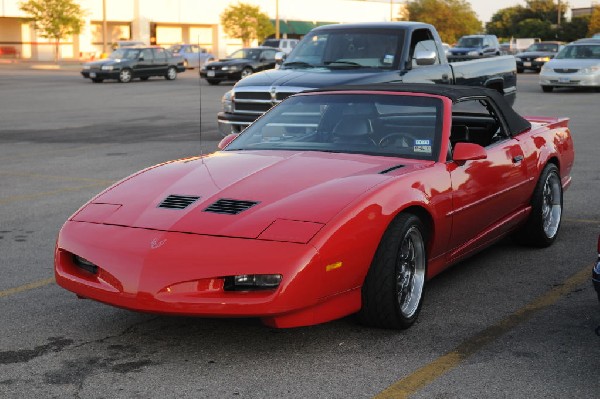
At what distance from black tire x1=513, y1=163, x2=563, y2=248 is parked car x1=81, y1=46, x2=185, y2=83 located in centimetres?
3232

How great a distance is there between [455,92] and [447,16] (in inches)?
3616

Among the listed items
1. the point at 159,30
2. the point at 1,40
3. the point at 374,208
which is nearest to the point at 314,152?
the point at 374,208

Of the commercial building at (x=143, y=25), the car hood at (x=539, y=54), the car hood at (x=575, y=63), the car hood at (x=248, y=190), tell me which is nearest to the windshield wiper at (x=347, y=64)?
the car hood at (x=248, y=190)

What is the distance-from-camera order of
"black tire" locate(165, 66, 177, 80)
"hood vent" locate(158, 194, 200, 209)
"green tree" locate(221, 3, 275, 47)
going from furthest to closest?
"green tree" locate(221, 3, 275, 47), "black tire" locate(165, 66, 177, 80), "hood vent" locate(158, 194, 200, 209)

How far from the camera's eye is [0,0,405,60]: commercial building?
7294 centimetres

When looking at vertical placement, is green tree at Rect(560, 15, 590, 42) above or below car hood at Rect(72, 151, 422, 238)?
above

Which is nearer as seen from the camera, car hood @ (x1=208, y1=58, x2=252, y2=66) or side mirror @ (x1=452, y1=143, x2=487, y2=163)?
side mirror @ (x1=452, y1=143, x2=487, y2=163)

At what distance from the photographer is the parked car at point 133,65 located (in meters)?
38.5

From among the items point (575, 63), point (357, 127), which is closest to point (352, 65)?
point (357, 127)

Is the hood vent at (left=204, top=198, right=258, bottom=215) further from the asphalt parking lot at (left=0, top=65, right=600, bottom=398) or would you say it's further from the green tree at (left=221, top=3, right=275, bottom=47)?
the green tree at (left=221, top=3, right=275, bottom=47)

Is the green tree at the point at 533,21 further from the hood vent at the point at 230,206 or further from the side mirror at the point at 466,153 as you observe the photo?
the hood vent at the point at 230,206

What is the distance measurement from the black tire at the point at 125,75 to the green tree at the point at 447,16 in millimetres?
59735

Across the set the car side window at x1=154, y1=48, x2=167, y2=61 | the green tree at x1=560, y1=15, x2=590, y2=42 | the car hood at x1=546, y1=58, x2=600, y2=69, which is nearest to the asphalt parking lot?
the car hood at x1=546, y1=58, x2=600, y2=69

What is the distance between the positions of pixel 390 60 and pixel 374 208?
29.4ft
